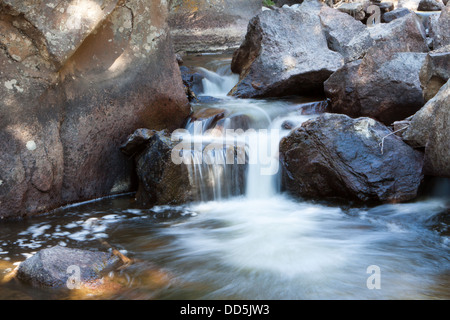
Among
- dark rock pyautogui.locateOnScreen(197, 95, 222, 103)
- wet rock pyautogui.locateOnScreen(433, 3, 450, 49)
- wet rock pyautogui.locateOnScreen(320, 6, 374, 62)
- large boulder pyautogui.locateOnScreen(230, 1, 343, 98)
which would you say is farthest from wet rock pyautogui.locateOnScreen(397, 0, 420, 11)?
dark rock pyautogui.locateOnScreen(197, 95, 222, 103)

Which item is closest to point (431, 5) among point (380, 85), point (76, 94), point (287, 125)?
point (380, 85)

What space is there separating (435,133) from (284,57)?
118 inches

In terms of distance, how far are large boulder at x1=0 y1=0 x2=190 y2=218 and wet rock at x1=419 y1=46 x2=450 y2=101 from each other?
257 cm

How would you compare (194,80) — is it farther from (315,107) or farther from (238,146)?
(238,146)

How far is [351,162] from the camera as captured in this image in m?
4.46

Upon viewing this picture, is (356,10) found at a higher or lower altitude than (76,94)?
higher

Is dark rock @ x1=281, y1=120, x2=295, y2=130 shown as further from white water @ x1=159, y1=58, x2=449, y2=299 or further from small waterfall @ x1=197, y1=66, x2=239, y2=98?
small waterfall @ x1=197, y1=66, x2=239, y2=98

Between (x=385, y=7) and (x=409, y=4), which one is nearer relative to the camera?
(x=385, y=7)

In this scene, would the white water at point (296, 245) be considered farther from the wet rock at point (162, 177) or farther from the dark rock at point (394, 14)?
the dark rock at point (394, 14)

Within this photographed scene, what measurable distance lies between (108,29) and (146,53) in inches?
19.5

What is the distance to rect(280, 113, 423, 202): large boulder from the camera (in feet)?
14.4

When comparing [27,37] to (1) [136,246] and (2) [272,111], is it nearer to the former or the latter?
(1) [136,246]

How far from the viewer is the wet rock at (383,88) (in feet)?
17.3

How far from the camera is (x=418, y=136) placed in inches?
175
